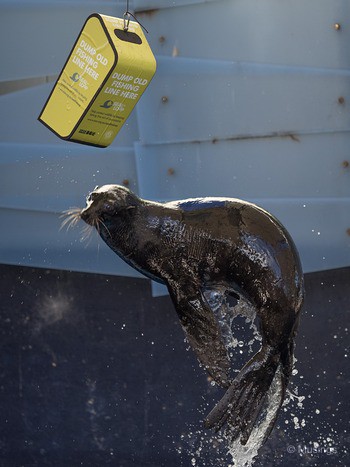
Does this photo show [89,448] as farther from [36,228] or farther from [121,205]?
[121,205]

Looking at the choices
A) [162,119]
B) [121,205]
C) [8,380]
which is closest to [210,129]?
[162,119]

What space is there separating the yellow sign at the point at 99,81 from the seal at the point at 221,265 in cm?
66

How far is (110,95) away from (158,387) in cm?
403

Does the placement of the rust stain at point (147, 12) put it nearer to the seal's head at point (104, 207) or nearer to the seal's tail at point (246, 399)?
the seal's head at point (104, 207)

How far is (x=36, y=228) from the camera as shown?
31.3 feet

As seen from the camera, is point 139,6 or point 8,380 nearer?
point 139,6

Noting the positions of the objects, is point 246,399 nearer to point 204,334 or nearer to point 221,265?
point 204,334

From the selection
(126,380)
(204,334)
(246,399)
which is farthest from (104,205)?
(126,380)

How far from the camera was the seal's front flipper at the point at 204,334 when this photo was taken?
5410 millimetres

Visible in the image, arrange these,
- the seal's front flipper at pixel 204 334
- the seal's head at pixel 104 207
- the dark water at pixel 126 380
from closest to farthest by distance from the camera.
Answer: the seal's head at pixel 104 207, the seal's front flipper at pixel 204 334, the dark water at pixel 126 380

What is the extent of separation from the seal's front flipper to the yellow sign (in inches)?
39.4

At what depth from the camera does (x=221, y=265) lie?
5.37 m

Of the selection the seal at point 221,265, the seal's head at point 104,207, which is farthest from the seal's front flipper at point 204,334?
the seal's head at point 104,207

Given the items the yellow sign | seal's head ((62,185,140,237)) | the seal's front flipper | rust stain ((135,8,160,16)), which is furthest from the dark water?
seal's head ((62,185,140,237))
